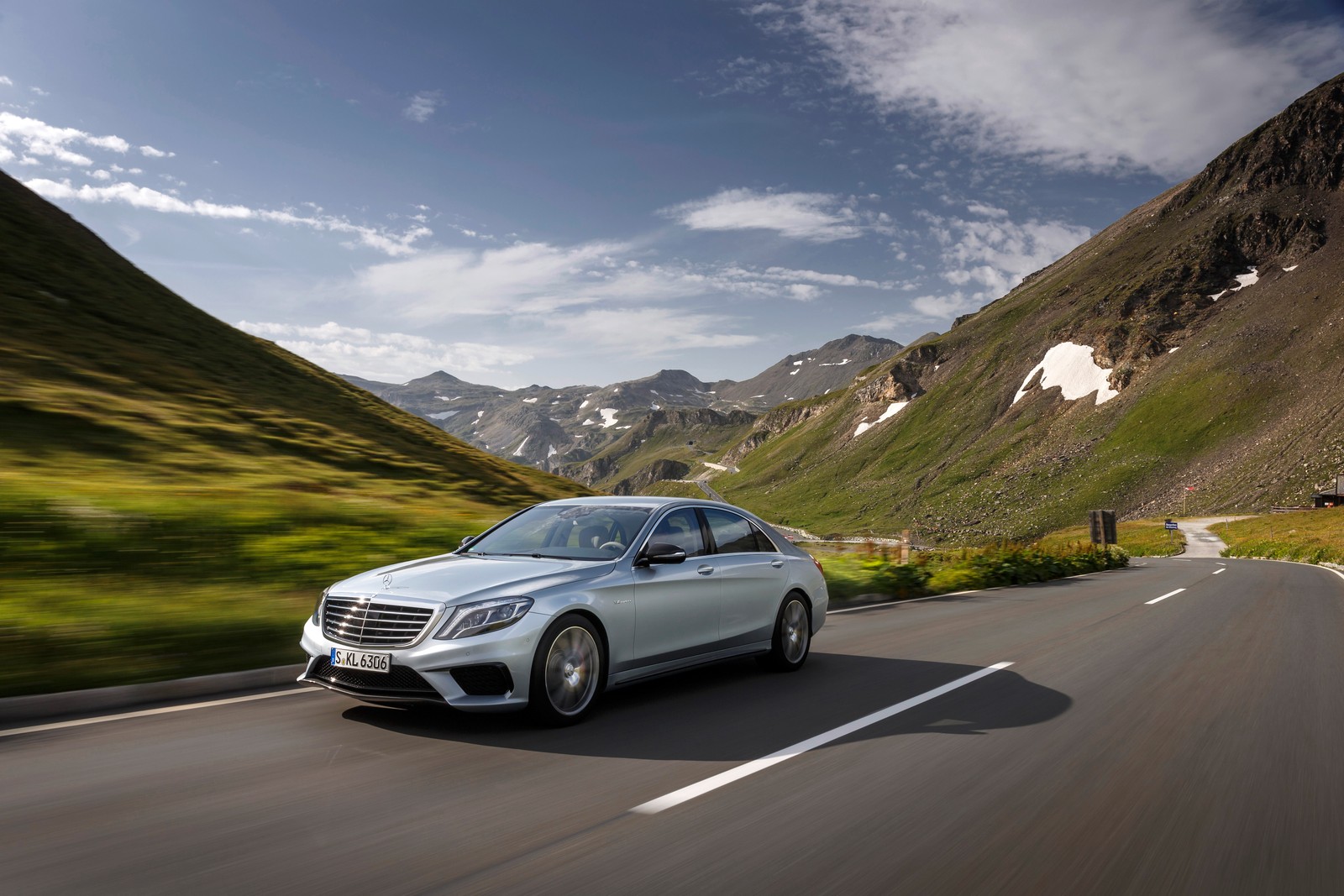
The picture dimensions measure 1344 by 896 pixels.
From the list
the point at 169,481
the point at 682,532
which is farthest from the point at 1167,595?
the point at 169,481

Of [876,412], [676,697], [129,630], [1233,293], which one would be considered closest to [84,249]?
[129,630]

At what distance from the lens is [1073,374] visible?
450 feet

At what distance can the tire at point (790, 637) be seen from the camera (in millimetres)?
8242

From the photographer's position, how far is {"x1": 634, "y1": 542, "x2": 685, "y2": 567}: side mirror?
6727 millimetres

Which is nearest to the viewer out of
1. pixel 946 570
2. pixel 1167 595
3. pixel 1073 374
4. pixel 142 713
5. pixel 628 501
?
pixel 142 713

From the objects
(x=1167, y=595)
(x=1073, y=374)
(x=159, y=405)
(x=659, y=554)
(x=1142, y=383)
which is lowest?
(x=1167, y=595)

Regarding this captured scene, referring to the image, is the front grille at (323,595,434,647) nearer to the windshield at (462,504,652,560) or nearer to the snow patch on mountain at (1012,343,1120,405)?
the windshield at (462,504,652,560)

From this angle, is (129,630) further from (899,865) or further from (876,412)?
(876,412)

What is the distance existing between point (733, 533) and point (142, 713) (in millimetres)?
4581

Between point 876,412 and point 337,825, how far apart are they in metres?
179

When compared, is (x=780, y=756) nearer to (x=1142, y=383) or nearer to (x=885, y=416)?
(x=1142, y=383)

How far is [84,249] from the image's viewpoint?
101 feet

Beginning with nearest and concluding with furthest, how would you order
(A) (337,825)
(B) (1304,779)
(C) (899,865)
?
(C) (899,865)
(A) (337,825)
(B) (1304,779)

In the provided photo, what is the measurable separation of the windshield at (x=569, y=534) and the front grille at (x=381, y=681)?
4.93 feet
